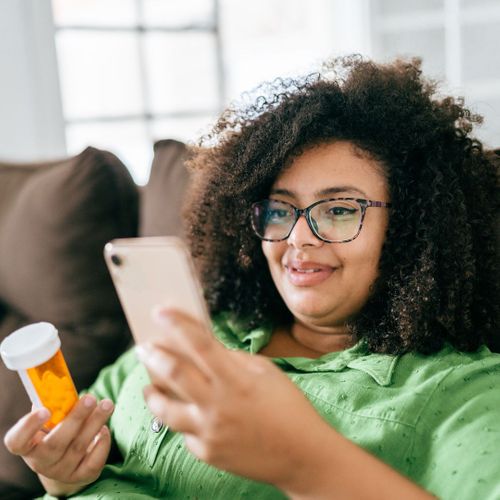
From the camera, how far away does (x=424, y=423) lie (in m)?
0.91

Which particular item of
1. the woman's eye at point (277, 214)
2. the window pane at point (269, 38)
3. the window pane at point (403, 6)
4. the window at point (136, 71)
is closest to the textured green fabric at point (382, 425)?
the woman's eye at point (277, 214)

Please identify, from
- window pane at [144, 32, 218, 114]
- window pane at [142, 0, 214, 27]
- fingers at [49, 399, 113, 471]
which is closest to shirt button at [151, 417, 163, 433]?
fingers at [49, 399, 113, 471]

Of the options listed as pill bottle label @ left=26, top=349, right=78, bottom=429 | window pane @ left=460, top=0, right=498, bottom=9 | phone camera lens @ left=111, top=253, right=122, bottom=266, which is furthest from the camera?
window pane @ left=460, top=0, right=498, bottom=9

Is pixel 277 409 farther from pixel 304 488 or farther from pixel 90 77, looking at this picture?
pixel 90 77

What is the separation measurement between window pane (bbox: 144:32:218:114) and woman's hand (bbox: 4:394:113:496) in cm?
218

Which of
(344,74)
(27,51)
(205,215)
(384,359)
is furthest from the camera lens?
(27,51)

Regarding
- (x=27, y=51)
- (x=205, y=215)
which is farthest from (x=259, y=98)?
(x=27, y=51)

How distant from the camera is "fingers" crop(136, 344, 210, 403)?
2.16ft

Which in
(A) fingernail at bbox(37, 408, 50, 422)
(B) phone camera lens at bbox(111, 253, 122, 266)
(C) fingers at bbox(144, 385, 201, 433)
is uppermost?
(B) phone camera lens at bbox(111, 253, 122, 266)

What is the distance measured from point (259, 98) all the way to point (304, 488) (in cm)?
73

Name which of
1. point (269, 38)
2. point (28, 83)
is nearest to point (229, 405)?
point (28, 83)

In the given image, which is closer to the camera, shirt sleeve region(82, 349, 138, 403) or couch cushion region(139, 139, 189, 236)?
shirt sleeve region(82, 349, 138, 403)

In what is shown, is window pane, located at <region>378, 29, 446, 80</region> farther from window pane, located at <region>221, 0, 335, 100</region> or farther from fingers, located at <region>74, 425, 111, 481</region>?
fingers, located at <region>74, 425, 111, 481</region>

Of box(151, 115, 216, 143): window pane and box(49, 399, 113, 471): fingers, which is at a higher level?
box(151, 115, 216, 143): window pane
